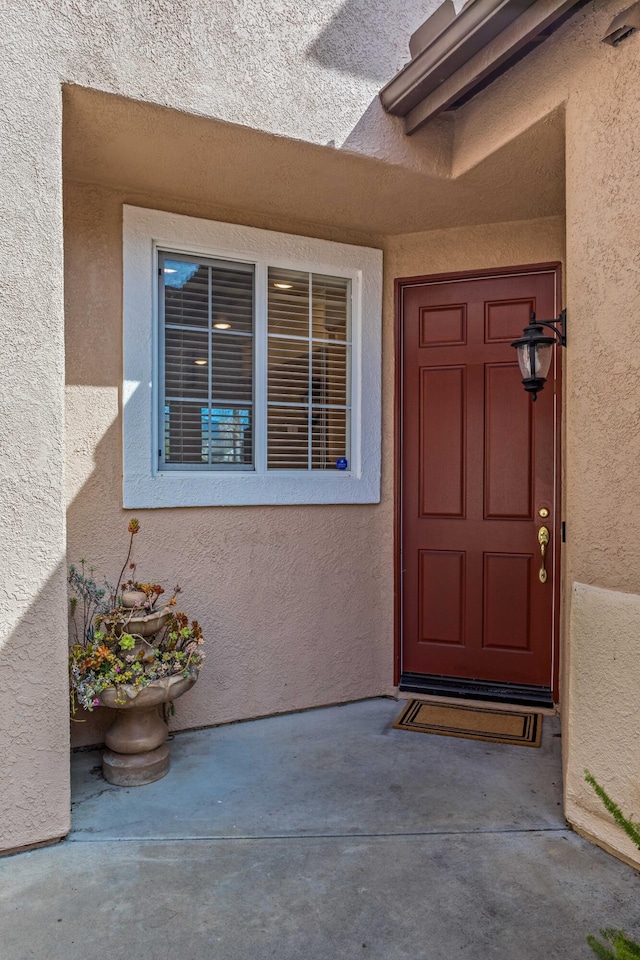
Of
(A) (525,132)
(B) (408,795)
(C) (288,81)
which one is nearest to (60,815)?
(B) (408,795)

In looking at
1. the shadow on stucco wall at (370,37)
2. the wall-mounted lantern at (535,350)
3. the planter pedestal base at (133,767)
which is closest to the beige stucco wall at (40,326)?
the planter pedestal base at (133,767)

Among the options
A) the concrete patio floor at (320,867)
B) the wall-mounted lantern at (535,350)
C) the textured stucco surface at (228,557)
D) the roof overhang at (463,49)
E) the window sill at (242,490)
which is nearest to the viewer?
the concrete patio floor at (320,867)

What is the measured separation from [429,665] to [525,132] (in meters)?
3.12

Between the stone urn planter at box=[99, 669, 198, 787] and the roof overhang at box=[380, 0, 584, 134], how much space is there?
118 inches

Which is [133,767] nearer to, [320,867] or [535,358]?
[320,867]

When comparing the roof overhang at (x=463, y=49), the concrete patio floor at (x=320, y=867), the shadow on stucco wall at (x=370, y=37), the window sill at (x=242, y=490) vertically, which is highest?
the shadow on stucco wall at (x=370, y=37)

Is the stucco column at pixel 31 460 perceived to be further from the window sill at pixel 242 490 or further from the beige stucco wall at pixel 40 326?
the window sill at pixel 242 490

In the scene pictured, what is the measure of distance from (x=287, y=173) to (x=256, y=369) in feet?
3.62

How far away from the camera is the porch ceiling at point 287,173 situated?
2924 millimetres

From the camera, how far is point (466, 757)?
134 inches

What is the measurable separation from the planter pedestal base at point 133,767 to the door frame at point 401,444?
1706mm

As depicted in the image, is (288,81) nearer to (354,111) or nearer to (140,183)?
(354,111)

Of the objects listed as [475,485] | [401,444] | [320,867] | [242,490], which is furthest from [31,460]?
[475,485]

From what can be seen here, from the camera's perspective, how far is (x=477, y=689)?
4.14 metres
